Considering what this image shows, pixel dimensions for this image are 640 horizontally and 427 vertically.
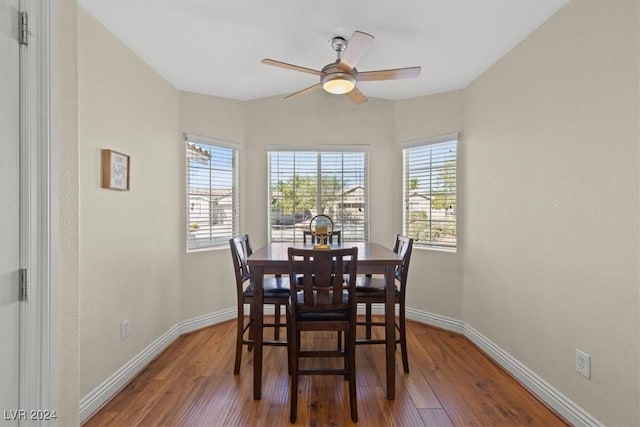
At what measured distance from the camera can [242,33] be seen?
7.74 ft

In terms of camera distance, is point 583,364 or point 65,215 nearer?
point 65,215

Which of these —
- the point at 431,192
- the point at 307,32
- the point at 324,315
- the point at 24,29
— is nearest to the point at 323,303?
the point at 324,315

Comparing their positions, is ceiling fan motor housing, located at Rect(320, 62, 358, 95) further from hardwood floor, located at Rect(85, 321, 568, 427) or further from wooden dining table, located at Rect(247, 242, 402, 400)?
hardwood floor, located at Rect(85, 321, 568, 427)

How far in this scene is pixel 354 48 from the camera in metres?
2.03

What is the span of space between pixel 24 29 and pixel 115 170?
53.2 inches

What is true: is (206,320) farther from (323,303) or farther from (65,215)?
(65,215)

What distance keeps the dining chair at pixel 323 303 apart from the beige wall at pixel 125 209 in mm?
1300

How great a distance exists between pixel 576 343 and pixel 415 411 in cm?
105

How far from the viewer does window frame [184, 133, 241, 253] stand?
3348 millimetres

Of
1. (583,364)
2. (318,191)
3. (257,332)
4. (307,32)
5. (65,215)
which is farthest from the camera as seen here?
(318,191)

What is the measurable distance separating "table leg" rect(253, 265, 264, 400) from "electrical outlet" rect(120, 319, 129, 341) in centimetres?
104

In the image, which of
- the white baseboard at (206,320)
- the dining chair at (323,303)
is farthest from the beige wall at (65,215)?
the white baseboard at (206,320)


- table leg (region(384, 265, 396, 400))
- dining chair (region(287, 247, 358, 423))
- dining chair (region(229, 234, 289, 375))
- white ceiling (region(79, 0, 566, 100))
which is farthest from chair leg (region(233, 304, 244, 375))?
white ceiling (region(79, 0, 566, 100))

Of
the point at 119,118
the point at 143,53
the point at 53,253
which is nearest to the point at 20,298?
the point at 53,253
